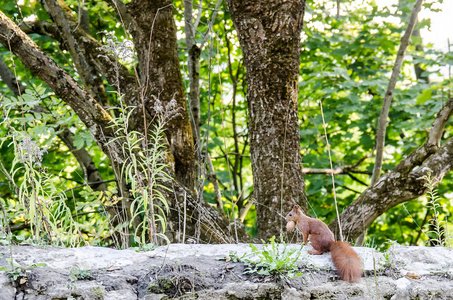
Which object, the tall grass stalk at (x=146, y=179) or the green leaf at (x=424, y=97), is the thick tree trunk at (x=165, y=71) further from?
the green leaf at (x=424, y=97)

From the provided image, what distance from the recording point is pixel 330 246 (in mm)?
2133

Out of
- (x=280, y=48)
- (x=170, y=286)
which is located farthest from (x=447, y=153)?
(x=170, y=286)

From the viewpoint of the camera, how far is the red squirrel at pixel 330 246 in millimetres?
1928

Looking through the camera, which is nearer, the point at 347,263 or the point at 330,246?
the point at 347,263

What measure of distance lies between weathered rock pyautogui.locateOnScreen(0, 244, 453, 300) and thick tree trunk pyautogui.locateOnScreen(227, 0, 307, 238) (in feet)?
3.98

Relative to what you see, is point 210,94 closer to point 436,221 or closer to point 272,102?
point 272,102

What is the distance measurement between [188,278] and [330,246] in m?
0.78

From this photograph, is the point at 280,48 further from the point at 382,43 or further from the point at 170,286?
the point at 382,43

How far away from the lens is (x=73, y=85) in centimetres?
308

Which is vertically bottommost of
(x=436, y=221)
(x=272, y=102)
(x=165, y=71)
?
(x=436, y=221)

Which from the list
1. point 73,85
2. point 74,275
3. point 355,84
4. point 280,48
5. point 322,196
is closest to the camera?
point 74,275

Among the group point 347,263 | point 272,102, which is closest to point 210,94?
point 272,102

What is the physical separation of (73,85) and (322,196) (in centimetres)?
403

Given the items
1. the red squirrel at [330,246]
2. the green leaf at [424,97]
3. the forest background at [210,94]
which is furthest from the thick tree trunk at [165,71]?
the green leaf at [424,97]
